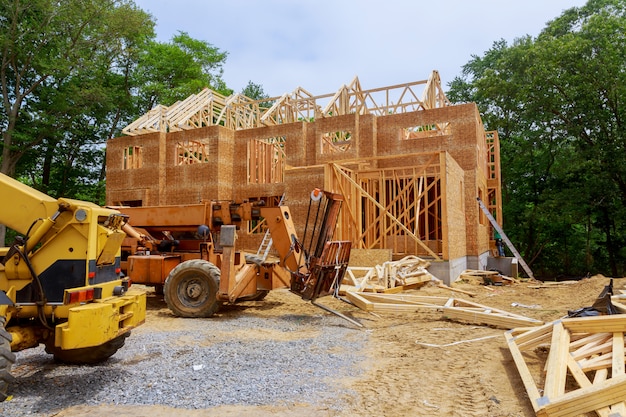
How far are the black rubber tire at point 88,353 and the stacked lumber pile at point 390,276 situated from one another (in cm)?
648

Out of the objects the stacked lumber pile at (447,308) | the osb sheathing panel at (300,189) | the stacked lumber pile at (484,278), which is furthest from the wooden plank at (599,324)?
the osb sheathing panel at (300,189)

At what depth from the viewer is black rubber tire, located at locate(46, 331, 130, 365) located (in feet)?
18.4

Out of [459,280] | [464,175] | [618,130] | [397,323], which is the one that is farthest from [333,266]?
[618,130]

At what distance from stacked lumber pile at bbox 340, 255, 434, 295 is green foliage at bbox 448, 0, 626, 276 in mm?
14062

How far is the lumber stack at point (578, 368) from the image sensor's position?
3777mm

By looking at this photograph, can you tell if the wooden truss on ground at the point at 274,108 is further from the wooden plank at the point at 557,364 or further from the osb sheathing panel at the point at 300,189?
the wooden plank at the point at 557,364

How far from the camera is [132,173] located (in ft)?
79.7

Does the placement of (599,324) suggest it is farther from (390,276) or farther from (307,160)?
(307,160)

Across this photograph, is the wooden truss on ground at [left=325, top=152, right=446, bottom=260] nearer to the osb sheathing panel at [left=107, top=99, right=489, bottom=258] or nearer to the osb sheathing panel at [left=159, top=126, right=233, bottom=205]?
the osb sheathing panel at [left=107, top=99, right=489, bottom=258]

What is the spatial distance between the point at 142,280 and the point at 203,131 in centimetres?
1431

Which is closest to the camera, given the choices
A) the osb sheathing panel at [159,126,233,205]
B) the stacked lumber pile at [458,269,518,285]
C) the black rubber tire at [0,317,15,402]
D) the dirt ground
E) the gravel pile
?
the black rubber tire at [0,317,15,402]

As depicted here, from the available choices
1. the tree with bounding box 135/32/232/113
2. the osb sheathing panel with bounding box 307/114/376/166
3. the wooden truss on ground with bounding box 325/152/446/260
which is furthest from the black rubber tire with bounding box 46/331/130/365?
the tree with bounding box 135/32/232/113

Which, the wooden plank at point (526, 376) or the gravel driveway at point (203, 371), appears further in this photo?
the gravel driveway at point (203, 371)

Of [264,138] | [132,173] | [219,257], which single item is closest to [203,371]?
[219,257]
